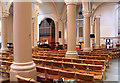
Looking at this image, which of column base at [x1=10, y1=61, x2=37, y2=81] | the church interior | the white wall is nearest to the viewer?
column base at [x1=10, y1=61, x2=37, y2=81]

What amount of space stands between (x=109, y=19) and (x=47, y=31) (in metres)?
11.9

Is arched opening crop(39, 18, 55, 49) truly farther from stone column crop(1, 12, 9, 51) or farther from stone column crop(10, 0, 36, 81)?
stone column crop(10, 0, 36, 81)

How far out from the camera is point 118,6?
70.1 ft

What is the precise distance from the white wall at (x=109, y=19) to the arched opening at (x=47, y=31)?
28.9 ft

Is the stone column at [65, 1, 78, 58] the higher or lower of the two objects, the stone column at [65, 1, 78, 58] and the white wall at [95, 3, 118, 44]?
the lower

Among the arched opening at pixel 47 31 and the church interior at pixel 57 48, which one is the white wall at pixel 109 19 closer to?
the church interior at pixel 57 48

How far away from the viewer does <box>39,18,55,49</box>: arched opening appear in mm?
23344

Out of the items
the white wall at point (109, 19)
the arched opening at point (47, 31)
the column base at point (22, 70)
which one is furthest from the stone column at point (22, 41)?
the white wall at point (109, 19)

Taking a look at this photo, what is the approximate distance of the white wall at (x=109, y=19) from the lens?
869 inches

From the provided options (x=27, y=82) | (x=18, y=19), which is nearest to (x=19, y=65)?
(x=27, y=82)

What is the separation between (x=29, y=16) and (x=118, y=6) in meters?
21.6

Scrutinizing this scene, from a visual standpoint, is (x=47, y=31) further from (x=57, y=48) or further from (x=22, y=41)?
(x=22, y=41)

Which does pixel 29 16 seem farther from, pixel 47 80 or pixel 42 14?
pixel 42 14

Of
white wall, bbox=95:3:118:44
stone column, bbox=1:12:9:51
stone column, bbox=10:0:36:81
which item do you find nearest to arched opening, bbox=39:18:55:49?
white wall, bbox=95:3:118:44
